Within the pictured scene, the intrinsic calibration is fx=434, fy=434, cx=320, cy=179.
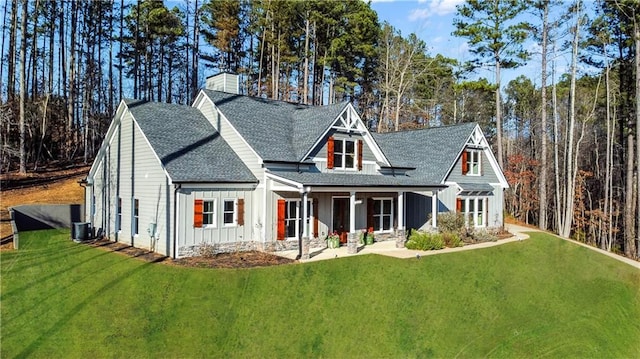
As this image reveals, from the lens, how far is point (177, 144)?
17.6 m

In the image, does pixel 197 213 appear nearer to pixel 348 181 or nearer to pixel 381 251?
pixel 348 181

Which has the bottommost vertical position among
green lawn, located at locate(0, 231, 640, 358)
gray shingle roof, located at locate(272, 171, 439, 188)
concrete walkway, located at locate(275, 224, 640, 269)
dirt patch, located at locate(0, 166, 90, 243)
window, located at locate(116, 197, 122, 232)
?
green lawn, located at locate(0, 231, 640, 358)

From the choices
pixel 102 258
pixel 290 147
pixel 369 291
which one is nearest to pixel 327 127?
pixel 290 147

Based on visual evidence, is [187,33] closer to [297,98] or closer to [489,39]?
[297,98]

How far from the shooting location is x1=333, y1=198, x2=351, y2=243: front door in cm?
1944

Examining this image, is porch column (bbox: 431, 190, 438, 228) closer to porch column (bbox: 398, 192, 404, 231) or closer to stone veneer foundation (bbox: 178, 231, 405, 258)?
porch column (bbox: 398, 192, 404, 231)

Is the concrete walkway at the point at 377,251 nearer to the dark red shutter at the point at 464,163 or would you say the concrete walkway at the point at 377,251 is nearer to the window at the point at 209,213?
the window at the point at 209,213

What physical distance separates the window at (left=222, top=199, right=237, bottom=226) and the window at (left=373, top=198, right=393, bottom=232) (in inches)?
284

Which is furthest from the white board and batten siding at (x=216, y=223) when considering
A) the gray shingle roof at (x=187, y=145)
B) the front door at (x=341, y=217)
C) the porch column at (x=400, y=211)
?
the porch column at (x=400, y=211)

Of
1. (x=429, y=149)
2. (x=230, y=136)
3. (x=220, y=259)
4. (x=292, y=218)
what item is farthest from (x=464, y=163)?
(x=220, y=259)

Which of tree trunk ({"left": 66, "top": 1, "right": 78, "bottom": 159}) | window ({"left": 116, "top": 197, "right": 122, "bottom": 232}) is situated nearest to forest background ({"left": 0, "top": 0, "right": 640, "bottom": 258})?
tree trunk ({"left": 66, "top": 1, "right": 78, "bottom": 159})

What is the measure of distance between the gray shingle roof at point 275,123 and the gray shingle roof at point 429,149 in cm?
528

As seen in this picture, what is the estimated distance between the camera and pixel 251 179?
1720 centimetres

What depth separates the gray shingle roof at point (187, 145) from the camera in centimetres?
1614
